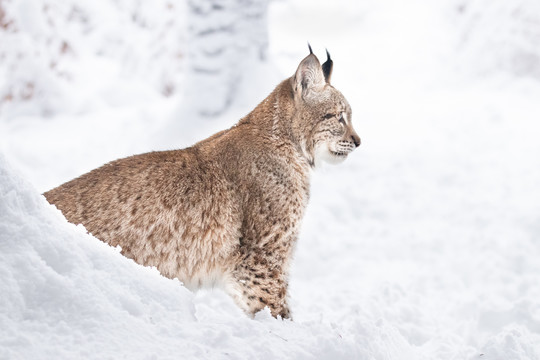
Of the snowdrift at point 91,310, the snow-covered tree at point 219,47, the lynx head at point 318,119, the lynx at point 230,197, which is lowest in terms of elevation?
the snowdrift at point 91,310

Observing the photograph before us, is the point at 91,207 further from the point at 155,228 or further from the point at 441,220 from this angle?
the point at 441,220

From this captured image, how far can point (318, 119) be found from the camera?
434 cm

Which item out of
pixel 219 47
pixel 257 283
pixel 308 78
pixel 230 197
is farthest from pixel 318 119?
pixel 219 47

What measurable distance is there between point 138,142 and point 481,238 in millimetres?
4935

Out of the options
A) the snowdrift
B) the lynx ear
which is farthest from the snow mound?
the lynx ear

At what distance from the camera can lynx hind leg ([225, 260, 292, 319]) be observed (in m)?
3.86

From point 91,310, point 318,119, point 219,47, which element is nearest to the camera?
point 91,310

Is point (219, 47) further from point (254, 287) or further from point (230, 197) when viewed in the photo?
point (254, 287)

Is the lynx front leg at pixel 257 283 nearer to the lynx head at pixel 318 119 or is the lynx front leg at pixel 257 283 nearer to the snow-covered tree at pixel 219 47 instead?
the lynx head at pixel 318 119

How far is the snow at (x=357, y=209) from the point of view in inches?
101

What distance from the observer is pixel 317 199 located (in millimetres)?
7742

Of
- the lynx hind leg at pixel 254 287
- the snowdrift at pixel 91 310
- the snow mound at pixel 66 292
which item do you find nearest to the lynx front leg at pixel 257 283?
the lynx hind leg at pixel 254 287

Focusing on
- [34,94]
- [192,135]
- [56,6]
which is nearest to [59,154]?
[192,135]

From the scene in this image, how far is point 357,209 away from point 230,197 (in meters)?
3.85
